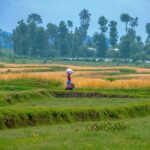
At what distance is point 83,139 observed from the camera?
44.4 ft

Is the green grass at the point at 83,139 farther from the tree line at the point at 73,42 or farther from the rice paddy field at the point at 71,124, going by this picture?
the tree line at the point at 73,42

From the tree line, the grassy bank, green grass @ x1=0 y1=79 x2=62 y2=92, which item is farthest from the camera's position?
the tree line

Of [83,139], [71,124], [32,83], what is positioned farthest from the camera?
[32,83]

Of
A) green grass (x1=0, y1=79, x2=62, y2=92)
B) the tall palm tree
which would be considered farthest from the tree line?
green grass (x1=0, y1=79, x2=62, y2=92)

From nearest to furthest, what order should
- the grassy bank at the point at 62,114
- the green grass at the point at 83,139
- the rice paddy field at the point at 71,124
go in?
the green grass at the point at 83,139 → the rice paddy field at the point at 71,124 → the grassy bank at the point at 62,114

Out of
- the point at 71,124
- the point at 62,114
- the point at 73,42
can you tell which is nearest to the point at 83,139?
the point at 71,124

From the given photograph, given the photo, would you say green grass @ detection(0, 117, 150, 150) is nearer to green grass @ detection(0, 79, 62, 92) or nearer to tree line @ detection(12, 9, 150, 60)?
green grass @ detection(0, 79, 62, 92)

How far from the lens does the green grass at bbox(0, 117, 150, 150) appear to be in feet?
40.4

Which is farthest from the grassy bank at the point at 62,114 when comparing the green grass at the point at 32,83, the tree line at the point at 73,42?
the tree line at the point at 73,42

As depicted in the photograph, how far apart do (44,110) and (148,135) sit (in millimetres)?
5266

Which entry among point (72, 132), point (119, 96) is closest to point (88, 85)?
point (119, 96)

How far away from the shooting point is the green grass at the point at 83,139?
485 inches

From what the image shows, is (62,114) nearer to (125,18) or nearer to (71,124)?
(71,124)

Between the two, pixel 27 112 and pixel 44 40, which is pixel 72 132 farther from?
pixel 44 40
